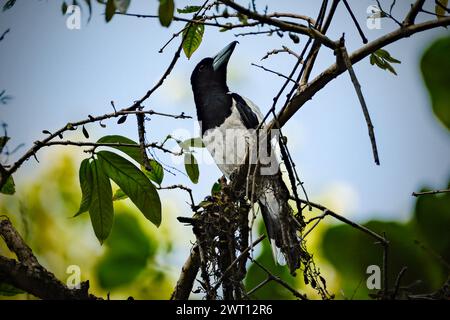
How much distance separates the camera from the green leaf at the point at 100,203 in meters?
2.07

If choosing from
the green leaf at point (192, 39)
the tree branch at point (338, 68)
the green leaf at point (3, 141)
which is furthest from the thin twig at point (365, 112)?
the green leaf at point (3, 141)

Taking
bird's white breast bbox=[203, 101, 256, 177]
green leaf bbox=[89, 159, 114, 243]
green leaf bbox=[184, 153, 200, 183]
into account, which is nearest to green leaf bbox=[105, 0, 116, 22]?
green leaf bbox=[89, 159, 114, 243]

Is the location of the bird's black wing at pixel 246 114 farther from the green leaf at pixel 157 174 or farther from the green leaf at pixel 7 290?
the green leaf at pixel 7 290

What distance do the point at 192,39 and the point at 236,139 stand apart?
882mm

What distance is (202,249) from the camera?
6.60 feet

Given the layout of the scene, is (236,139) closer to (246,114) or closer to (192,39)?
(246,114)

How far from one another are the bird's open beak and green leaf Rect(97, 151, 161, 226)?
142cm

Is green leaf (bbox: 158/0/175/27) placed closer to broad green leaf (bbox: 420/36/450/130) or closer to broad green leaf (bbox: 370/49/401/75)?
broad green leaf (bbox: 370/49/401/75)

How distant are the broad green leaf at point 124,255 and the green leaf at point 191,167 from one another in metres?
0.54

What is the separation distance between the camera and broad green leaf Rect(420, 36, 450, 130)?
2.26 m
